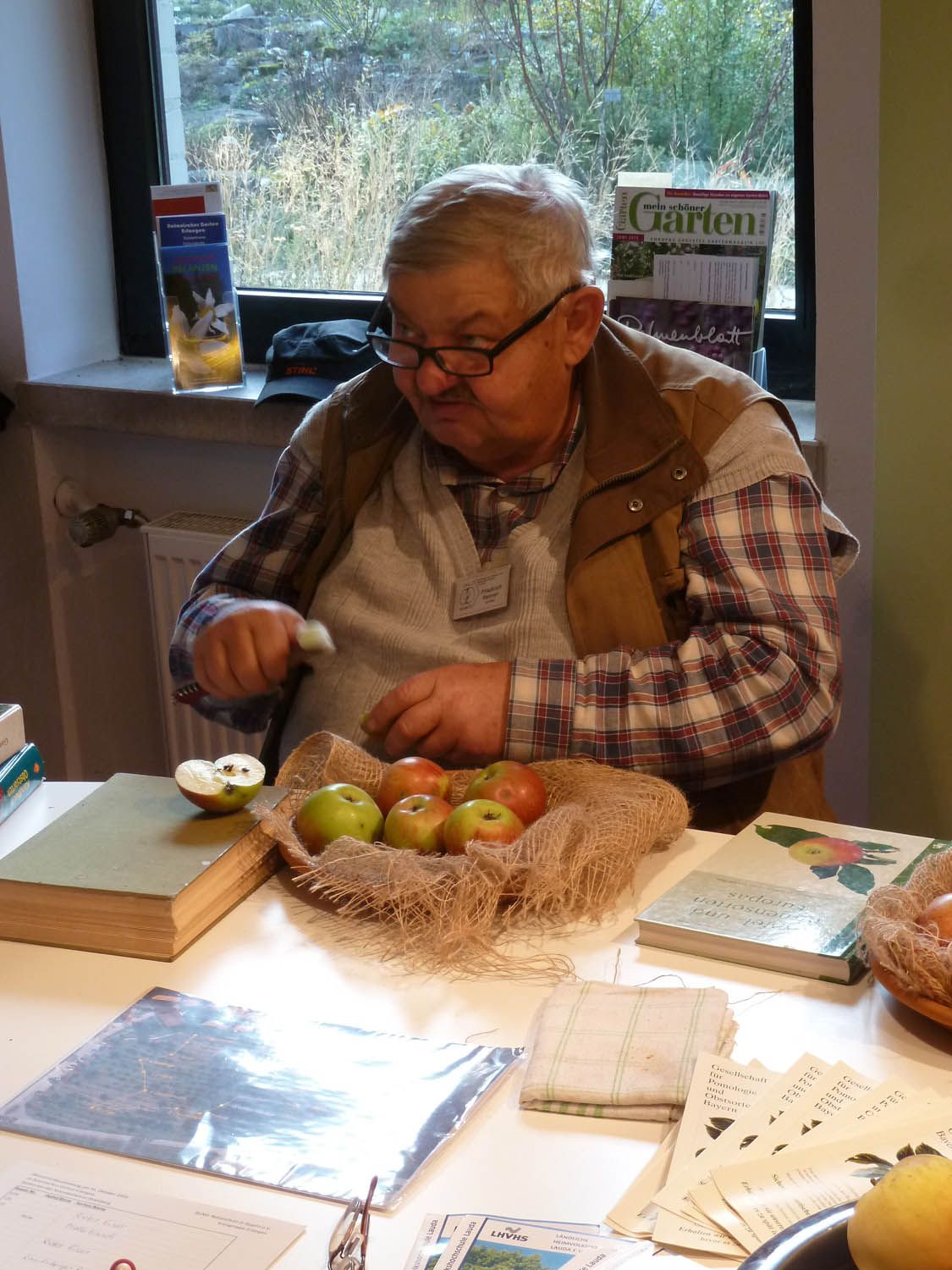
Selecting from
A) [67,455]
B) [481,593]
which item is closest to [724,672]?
[481,593]

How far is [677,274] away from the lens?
2.20 meters

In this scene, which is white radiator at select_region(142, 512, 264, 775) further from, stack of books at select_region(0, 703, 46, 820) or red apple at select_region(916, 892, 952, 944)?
red apple at select_region(916, 892, 952, 944)

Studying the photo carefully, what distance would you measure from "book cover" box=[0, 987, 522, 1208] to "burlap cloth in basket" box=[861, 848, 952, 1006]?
297 millimetres

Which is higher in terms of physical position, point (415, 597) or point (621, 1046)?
point (415, 597)

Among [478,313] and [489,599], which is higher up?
[478,313]

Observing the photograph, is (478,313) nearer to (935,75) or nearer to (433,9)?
(935,75)

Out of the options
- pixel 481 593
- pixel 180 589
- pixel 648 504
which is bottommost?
pixel 180 589

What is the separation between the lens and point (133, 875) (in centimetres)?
127

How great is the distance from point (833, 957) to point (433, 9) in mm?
2068

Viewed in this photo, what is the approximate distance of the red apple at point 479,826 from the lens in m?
1.31

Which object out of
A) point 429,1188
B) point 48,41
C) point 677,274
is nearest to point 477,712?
point 429,1188

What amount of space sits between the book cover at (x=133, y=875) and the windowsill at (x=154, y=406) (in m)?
1.28

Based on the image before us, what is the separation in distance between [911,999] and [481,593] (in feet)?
2.80

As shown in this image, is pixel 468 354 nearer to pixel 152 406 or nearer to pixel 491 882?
pixel 491 882
